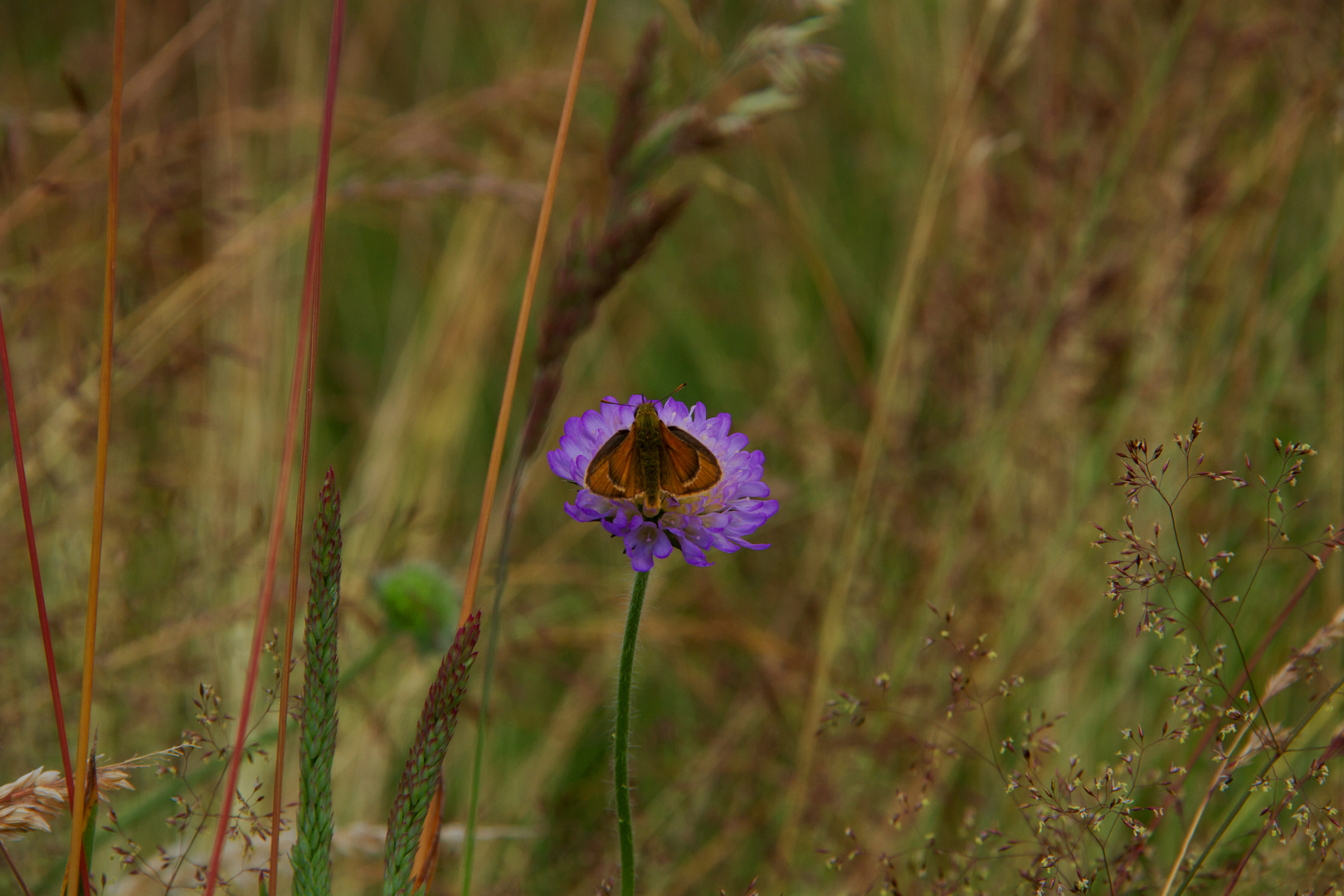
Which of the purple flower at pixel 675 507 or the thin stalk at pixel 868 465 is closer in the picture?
the purple flower at pixel 675 507

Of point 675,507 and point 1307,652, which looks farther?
point 675,507

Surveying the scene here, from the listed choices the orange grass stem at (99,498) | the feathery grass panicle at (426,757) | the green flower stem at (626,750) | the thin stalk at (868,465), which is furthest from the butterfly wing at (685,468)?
the thin stalk at (868,465)

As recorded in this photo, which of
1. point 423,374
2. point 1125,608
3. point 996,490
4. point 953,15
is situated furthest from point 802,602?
point 953,15

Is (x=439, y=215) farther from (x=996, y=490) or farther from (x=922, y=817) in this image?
(x=922, y=817)

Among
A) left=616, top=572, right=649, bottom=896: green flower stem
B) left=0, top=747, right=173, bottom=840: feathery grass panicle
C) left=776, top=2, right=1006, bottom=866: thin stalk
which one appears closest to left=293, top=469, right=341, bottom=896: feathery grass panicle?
left=0, top=747, right=173, bottom=840: feathery grass panicle

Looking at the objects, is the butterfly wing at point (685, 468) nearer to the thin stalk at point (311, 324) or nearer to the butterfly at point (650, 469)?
the butterfly at point (650, 469)

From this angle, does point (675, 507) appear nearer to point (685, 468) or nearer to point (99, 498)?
point (685, 468)

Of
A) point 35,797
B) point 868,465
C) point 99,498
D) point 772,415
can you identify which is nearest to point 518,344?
point 99,498
